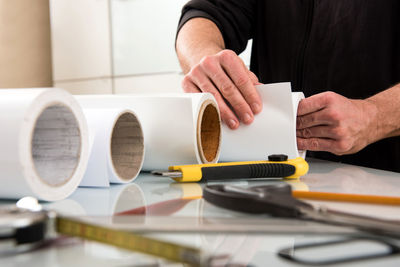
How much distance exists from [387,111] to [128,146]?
605mm

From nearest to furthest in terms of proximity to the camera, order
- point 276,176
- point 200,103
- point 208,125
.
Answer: point 276,176, point 200,103, point 208,125

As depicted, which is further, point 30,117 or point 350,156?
point 350,156

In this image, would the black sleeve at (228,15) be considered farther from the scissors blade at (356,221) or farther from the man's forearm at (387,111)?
the scissors blade at (356,221)

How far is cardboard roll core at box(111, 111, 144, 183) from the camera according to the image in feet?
2.33

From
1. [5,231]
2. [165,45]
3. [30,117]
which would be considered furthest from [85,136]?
[165,45]

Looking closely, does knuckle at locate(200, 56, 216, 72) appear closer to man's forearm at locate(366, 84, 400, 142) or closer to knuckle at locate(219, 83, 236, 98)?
knuckle at locate(219, 83, 236, 98)

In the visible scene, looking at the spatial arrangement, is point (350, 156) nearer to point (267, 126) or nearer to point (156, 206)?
point (267, 126)

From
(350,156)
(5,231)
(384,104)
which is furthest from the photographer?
(350,156)

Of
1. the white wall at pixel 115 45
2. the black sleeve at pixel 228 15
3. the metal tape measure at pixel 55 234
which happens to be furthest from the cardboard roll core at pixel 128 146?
the white wall at pixel 115 45

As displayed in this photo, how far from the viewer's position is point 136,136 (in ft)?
2.38

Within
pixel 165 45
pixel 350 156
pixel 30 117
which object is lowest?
pixel 350 156

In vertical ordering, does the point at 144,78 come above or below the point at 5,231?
above

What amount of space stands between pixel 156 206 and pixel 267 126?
43 cm

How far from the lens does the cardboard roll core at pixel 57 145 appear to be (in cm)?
55
